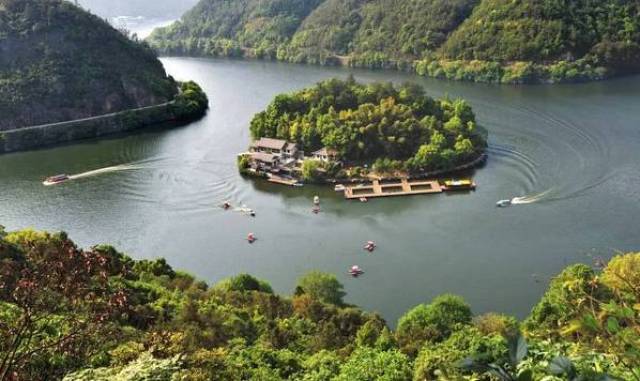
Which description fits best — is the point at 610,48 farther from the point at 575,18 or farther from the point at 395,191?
the point at 395,191

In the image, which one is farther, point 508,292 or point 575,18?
point 575,18

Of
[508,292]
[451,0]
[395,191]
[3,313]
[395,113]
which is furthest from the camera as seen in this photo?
[451,0]

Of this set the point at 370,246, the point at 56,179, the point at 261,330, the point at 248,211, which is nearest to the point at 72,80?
the point at 56,179

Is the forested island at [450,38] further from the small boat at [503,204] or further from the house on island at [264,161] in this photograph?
the small boat at [503,204]

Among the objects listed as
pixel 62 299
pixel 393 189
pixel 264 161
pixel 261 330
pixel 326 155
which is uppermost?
pixel 62 299

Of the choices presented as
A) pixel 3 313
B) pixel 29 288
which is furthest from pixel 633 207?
pixel 29 288

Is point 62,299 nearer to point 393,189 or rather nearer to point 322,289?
point 322,289

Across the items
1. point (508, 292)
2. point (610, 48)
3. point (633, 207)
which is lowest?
point (508, 292)
